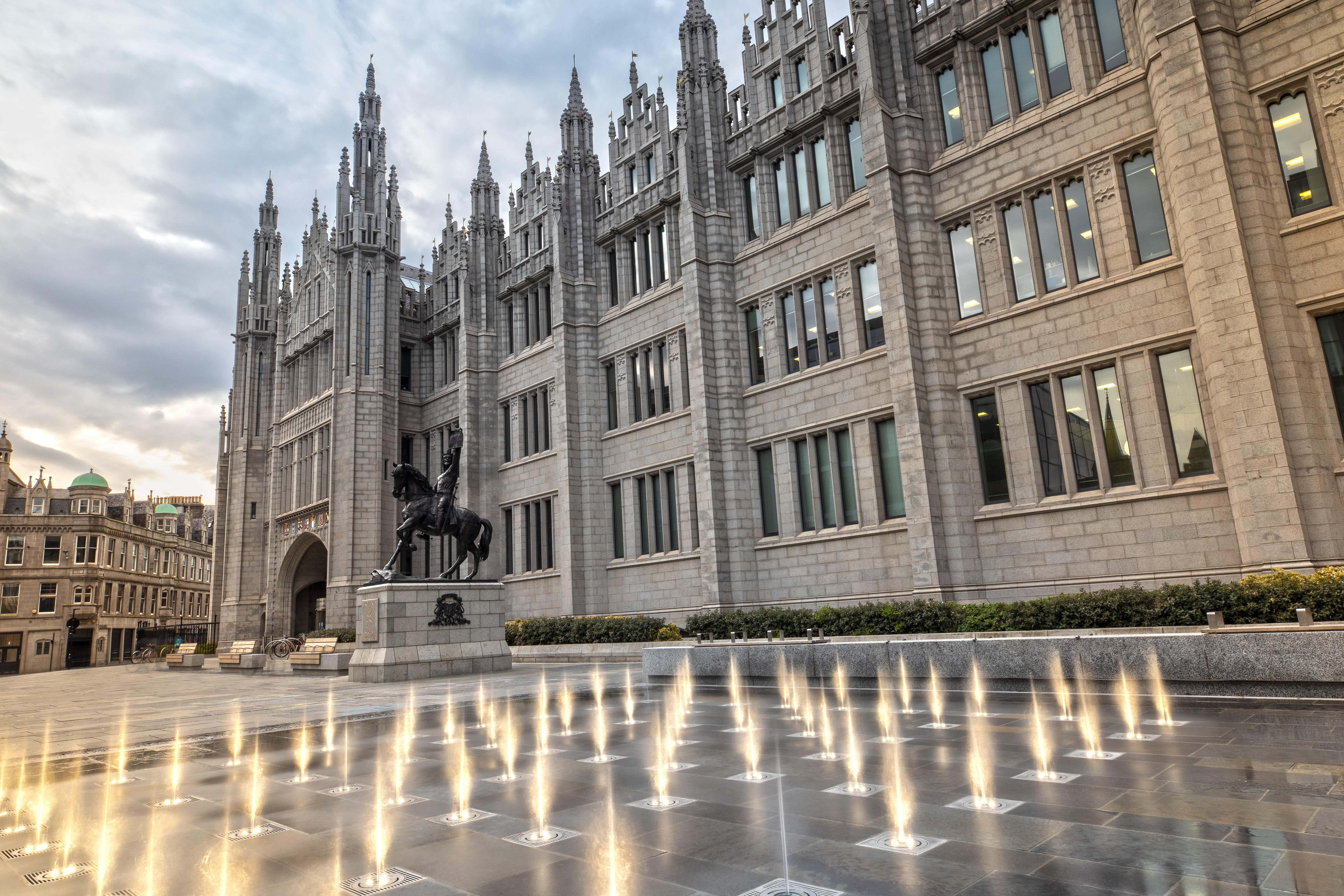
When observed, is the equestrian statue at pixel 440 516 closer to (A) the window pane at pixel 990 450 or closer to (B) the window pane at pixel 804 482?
(B) the window pane at pixel 804 482

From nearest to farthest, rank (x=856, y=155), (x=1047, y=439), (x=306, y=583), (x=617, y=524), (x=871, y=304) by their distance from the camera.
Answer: (x=1047, y=439)
(x=871, y=304)
(x=856, y=155)
(x=617, y=524)
(x=306, y=583)

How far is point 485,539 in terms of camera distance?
76.7 feet

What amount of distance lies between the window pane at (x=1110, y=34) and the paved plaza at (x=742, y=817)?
18.2 meters

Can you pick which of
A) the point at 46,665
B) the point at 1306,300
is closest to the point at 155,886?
the point at 1306,300

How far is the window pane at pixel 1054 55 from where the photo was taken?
22.0 metres

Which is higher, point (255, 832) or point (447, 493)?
point (447, 493)

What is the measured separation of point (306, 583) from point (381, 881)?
52.0 m

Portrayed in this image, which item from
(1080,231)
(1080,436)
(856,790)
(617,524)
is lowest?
(856,790)

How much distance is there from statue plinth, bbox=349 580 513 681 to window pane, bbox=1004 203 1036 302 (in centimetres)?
1782

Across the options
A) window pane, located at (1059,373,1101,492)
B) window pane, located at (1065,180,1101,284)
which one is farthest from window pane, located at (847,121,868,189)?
window pane, located at (1059,373,1101,492)

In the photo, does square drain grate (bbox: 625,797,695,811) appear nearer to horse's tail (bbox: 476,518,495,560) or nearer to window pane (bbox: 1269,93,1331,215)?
horse's tail (bbox: 476,518,495,560)

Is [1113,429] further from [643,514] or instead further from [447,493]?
[447,493]

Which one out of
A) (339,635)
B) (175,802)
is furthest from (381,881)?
(339,635)

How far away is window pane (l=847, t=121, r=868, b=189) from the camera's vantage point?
2655cm
